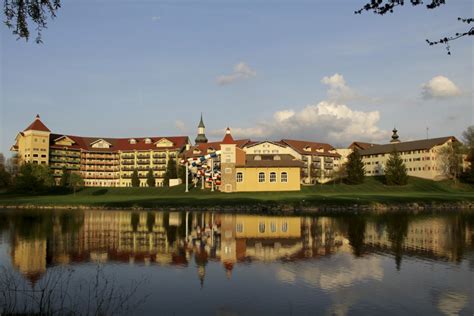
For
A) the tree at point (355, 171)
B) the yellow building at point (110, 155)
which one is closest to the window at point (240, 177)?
the tree at point (355, 171)

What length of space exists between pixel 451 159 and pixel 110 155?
96.4 m

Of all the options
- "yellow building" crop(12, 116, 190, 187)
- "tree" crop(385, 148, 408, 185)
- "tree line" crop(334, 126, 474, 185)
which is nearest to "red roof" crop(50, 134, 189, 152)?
"yellow building" crop(12, 116, 190, 187)

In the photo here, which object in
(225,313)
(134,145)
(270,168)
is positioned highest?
(134,145)

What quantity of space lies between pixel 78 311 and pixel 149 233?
61.2 feet

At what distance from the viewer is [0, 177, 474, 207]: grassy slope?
58188mm

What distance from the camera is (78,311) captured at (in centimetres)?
1331

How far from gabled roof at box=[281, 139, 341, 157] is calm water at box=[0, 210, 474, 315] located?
86999 millimetres

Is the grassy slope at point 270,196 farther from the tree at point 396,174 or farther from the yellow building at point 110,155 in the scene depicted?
the yellow building at point 110,155

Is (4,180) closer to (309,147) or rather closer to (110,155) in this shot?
(110,155)

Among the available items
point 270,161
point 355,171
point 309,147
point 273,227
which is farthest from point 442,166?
point 273,227

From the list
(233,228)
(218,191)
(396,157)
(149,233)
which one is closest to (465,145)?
(396,157)

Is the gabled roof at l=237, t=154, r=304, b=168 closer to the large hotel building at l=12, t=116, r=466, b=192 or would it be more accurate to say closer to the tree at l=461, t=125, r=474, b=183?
the large hotel building at l=12, t=116, r=466, b=192

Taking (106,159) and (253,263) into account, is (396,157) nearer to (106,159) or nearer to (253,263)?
(253,263)

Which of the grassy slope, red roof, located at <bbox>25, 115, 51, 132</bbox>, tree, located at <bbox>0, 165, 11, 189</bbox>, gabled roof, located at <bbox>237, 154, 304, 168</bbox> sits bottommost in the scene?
the grassy slope
